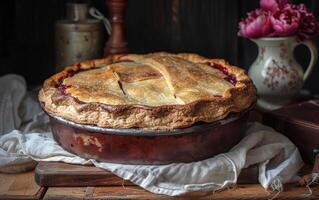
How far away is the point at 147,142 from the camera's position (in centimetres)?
93

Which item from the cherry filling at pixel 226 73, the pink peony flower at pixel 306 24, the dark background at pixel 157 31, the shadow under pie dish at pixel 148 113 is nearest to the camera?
the shadow under pie dish at pixel 148 113

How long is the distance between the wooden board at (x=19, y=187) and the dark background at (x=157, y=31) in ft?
1.64

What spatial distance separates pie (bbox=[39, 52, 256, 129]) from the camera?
0.92 m

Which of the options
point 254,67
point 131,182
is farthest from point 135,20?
point 131,182

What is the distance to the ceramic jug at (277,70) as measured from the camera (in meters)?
1.23

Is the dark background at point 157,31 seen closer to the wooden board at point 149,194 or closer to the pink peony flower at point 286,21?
the pink peony flower at point 286,21

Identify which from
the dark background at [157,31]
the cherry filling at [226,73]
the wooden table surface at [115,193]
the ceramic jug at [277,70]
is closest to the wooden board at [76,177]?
the wooden table surface at [115,193]

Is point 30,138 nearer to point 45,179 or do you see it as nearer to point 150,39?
point 45,179

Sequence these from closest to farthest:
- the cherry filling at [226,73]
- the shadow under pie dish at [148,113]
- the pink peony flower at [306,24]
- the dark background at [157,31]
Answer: the shadow under pie dish at [148,113]
the cherry filling at [226,73]
the pink peony flower at [306,24]
the dark background at [157,31]

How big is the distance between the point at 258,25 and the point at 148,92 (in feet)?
1.09

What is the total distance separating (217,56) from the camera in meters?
1.50

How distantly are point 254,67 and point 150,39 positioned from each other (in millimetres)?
329

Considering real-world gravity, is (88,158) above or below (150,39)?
below

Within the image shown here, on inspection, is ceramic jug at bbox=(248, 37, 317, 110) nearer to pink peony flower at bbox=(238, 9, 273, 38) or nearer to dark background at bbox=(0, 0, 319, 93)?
pink peony flower at bbox=(238, 9, 273, 38)
